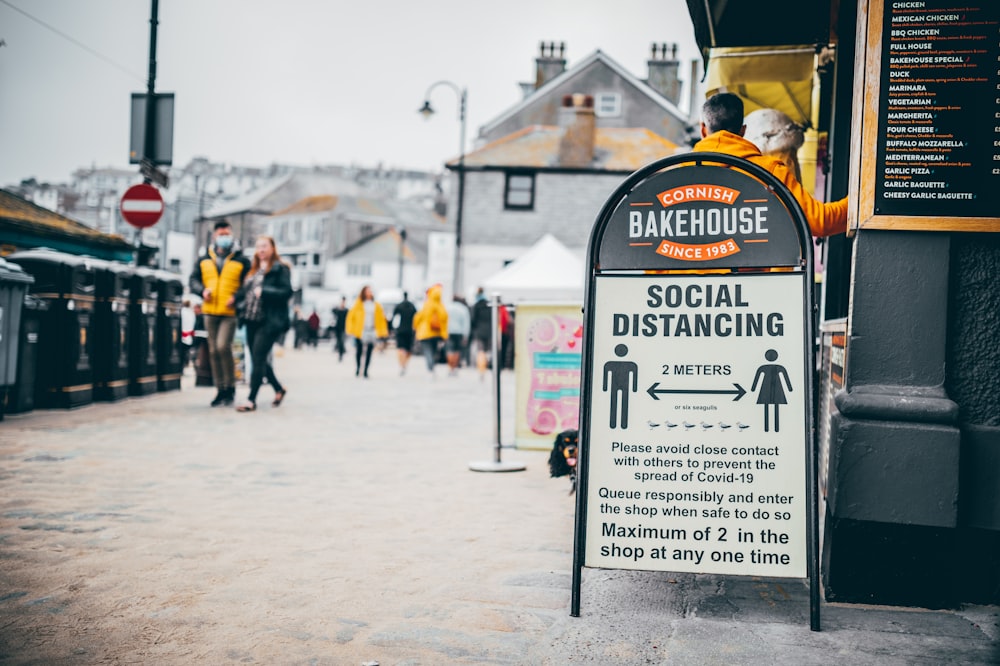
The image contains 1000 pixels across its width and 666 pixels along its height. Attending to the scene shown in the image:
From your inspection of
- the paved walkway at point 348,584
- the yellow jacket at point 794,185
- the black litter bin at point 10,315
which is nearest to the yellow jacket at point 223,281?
the black litter bin at point 10,315

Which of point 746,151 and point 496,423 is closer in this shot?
point 746,151

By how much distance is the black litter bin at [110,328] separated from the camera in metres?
10.9

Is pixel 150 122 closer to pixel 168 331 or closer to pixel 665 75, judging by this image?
pixel 168 331

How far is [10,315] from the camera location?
876 cm

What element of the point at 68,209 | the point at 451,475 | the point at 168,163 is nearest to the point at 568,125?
the point at 168,163

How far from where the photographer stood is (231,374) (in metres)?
11.2

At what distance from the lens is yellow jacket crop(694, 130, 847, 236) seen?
13.3 feet

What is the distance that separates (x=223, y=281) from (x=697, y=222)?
817cm

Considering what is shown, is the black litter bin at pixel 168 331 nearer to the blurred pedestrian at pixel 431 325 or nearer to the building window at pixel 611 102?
the blurred pedestrian at pixel 431 325

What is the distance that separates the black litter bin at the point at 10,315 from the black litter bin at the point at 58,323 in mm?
819

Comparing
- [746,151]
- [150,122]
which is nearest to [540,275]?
[150,122]

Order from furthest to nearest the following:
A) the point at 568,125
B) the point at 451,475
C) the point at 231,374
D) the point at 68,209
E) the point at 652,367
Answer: the point at 68,209
the point at 568,125
the point at 231,374
the point at 451,475
the point at 652,367

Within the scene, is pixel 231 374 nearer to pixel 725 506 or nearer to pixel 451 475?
pixel 451 475

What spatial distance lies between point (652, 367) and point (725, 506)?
0.58 meters
